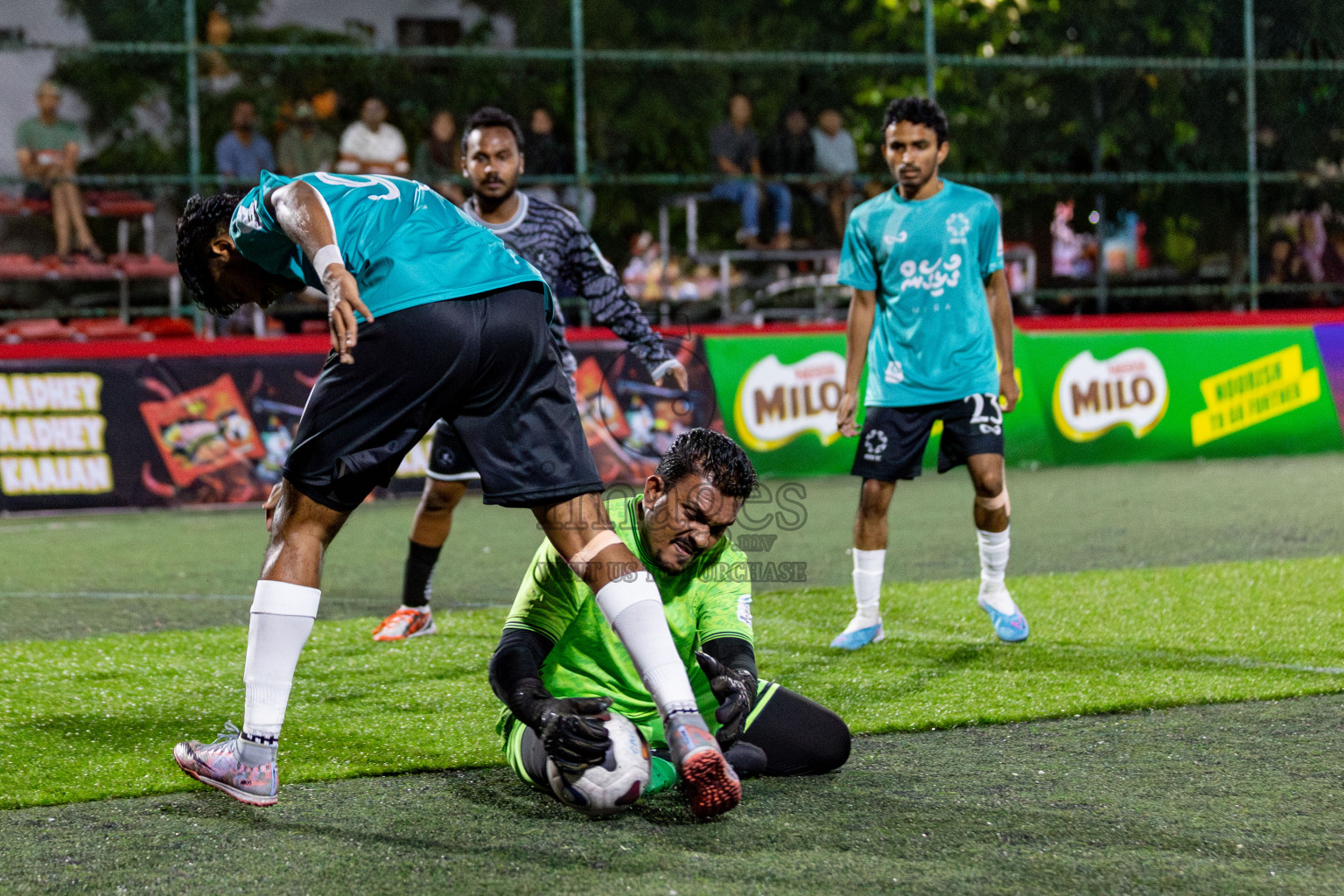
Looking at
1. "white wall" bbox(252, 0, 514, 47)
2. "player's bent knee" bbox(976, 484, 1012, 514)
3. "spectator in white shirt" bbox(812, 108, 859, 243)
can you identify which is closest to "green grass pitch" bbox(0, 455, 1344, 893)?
"player's bent knee" bbox(976, 484, 1012, 514)

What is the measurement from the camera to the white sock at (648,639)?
3.14m

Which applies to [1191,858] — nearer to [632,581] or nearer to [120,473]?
[632,581]

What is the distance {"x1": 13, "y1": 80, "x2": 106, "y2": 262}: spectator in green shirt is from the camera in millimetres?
11547

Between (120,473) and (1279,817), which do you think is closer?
(1279,817)

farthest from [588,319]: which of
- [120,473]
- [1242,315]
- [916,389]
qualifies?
[916,389]

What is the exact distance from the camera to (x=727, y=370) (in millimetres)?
11578

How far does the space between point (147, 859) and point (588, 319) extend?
9.15 meters

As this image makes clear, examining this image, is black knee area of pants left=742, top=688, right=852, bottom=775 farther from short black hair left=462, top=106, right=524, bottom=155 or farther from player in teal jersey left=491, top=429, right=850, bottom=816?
short black hair left=462, top=106, right=524, bottom=155

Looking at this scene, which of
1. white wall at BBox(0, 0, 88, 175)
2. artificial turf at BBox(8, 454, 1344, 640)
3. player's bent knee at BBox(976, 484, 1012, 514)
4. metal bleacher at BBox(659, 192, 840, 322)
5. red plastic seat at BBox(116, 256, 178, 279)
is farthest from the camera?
metal bleacher at BBox(659, 192, 840, 322)

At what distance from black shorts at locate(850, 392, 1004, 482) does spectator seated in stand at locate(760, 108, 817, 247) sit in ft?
24.8

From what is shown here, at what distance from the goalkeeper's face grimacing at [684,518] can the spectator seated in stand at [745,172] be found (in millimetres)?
9612

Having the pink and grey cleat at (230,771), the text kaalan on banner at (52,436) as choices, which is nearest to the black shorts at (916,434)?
the pink and grey cleat at (230,771)

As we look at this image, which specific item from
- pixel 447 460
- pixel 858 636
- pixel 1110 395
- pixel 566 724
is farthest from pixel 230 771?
pixel 1110 395

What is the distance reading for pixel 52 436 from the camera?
10.2m
